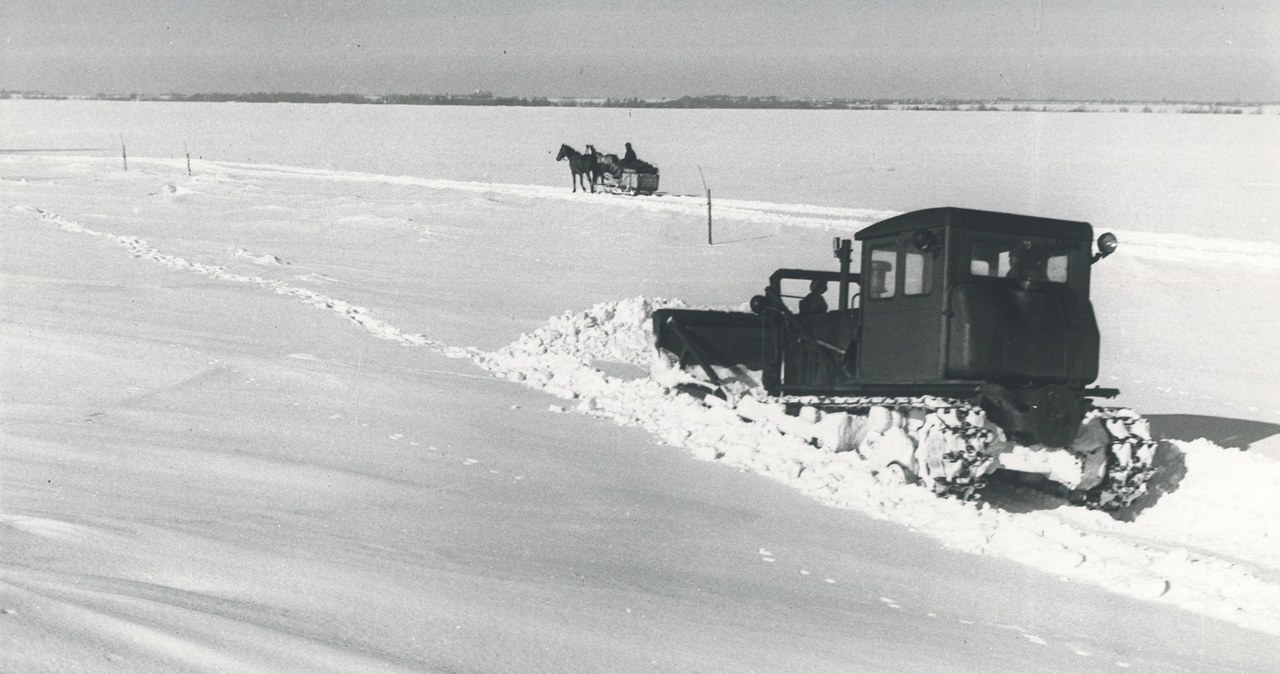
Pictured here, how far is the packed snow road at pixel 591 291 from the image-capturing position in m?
7.14

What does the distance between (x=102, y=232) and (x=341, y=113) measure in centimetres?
5415

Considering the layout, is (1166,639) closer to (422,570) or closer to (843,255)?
(422,570)

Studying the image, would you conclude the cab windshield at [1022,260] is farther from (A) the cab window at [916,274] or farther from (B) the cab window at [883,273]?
(B) the cab window at [883,273]

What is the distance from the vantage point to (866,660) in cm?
487

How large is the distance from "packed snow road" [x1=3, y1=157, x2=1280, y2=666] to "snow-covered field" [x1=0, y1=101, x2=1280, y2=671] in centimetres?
5

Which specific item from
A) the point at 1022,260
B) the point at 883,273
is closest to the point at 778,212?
the point at 883,273

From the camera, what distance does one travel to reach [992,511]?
7.80 metres

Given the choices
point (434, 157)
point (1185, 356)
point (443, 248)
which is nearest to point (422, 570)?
point (1185, 356)

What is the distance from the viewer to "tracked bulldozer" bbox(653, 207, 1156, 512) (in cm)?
824

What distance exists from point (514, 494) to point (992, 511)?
10.0 ft

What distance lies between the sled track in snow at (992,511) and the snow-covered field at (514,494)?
0.11 feet

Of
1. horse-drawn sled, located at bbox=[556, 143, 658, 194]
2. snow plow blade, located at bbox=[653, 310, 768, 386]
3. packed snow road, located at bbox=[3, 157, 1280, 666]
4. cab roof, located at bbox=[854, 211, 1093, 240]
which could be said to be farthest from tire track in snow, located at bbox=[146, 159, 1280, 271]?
cab roof, located at bbox=[854, 211, 1093, 240]

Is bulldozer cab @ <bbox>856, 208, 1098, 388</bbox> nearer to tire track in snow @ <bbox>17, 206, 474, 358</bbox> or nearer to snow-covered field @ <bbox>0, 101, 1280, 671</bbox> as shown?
snow-covered field @ <bbox>0, 101, 1280, 671</bbox>

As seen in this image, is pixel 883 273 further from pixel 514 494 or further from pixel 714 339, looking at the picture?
pixel 514 494
